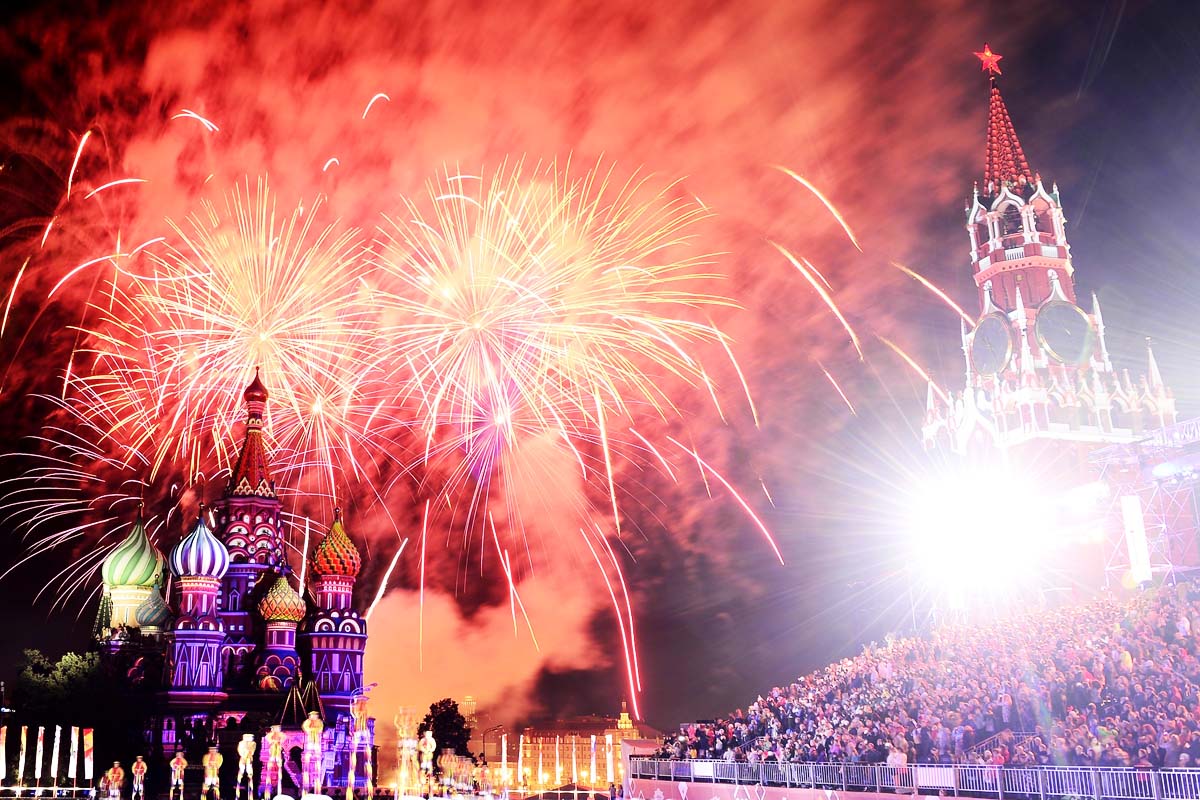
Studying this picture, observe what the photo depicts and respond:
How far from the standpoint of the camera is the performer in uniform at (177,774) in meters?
43.6

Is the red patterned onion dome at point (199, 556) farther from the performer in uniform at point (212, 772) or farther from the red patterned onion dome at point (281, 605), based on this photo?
the performer in uniform at point (212, 772)

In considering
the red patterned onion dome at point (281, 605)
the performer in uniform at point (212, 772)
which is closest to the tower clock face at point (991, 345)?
the red patterned onion dome at point (281, 605)

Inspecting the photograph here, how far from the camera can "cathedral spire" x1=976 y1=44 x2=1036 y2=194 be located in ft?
220

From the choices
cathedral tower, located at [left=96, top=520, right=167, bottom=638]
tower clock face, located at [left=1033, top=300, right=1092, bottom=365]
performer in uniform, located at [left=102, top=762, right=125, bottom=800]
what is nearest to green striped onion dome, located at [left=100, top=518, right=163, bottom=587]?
cathedral tower, located at [left=96, top=520, right=167, bottom=638]

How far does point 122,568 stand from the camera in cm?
6019

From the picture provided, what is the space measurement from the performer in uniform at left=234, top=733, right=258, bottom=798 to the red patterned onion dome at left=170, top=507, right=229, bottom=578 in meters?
8.69

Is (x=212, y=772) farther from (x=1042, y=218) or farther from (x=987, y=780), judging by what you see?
(x=1042, y=218)

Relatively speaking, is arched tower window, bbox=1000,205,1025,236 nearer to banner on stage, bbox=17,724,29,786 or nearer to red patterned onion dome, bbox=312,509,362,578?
red patterned onion dome, bbox=312,509,362,578

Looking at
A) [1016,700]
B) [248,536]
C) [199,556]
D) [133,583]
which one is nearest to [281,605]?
[199,556]

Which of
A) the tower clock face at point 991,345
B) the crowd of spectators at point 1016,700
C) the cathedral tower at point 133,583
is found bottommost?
the crowd of spectators at point 1016,700

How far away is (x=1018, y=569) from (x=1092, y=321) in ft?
62.7

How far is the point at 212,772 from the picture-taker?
4434 cm

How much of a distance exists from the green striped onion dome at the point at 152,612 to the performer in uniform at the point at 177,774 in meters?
14.6

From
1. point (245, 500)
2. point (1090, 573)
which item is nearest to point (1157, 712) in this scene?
point (1090, 573)
